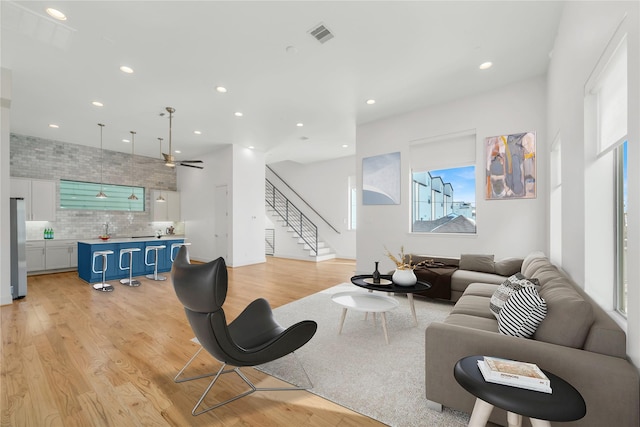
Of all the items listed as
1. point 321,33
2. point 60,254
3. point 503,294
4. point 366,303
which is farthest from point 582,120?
point 60,254

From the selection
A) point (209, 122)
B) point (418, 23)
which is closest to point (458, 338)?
point (418, 23)

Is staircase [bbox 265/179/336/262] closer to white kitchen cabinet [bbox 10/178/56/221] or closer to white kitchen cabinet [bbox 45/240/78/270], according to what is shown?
white kitchen cabinet [bbox 45/240/78/270]

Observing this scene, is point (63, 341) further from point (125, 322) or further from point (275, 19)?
point (275, 19)

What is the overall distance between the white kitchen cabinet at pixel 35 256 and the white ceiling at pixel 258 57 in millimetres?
2746

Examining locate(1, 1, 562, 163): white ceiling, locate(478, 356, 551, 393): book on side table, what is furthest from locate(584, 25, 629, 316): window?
locate(1, 1, 562, 163): white ceiling

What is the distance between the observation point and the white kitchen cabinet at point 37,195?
21.3ft

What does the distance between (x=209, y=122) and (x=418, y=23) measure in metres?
4.73

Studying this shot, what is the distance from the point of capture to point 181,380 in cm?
225

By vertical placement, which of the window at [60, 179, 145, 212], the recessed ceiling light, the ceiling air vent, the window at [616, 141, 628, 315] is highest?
the ceiling air vent

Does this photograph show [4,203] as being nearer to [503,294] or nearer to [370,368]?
[370,368]

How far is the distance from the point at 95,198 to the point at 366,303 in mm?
8568

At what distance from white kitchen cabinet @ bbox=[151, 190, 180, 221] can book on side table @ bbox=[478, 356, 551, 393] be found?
32.1 feet

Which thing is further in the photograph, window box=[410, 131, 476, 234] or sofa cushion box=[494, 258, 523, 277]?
window box=[410, 131, 476, 234]

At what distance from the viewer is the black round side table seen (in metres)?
1.11
